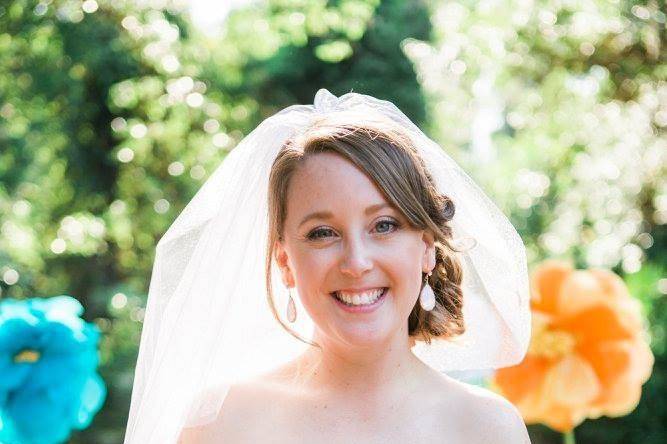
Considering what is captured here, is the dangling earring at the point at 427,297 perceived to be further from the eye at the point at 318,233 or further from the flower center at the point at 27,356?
the flower center at the point at 27,356

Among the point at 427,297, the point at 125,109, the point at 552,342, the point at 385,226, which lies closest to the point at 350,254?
the point at 385,226

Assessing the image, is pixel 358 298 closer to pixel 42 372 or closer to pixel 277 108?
pixel 42 372

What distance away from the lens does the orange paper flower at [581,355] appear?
10.9 feet

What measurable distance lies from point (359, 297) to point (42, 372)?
1563mm

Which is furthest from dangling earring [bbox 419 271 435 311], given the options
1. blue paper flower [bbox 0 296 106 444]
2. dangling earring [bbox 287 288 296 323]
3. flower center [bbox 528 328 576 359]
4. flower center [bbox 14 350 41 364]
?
flower center [bbox 14 350 41 364]

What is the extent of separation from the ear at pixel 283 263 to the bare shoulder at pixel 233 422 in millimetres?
274

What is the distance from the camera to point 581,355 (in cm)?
337

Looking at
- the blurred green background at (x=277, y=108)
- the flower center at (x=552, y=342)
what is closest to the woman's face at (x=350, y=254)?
the flower center at (x=552, y=342)

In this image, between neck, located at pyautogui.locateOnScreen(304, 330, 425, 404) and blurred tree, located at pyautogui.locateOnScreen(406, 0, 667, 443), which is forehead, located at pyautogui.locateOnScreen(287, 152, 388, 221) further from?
blurred tree, located at pyautogui.locateOnScreen(406, 0, 667, 443)

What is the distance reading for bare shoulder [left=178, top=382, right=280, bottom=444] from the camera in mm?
2297

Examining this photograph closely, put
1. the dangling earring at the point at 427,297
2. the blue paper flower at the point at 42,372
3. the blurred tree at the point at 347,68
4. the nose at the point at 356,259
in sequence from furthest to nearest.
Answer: the blurred tree at the point at 347,68, the blue paper flower at the point at 42,372, the dangling earring at the point at 427,297, the nose at the point at 356,259

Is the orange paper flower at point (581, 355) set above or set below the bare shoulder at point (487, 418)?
below

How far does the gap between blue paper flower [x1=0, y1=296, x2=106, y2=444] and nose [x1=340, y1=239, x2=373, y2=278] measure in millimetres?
1527

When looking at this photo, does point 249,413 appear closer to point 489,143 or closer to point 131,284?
point 131,284
